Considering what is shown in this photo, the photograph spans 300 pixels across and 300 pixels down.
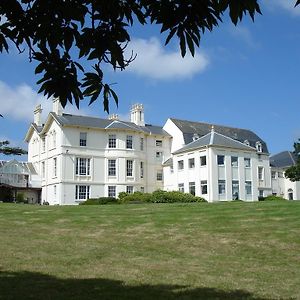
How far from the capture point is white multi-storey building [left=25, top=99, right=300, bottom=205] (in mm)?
53406

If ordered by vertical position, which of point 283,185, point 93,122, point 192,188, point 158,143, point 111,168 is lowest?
point 192,188

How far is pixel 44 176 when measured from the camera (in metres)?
57.2

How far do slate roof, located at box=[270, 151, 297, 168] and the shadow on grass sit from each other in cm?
6475

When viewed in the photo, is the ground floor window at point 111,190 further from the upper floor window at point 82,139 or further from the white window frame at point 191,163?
the white window frame at point 191,163

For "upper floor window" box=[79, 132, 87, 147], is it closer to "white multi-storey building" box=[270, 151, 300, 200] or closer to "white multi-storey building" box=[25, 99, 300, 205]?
"white multi-storey building" box=[25, 99, 300, 205]

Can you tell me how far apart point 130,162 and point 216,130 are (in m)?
14.0

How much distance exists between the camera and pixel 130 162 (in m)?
56.4

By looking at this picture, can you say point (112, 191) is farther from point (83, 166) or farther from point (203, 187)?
point (203, 187)

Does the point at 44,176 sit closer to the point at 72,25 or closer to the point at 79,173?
the point at 79,173

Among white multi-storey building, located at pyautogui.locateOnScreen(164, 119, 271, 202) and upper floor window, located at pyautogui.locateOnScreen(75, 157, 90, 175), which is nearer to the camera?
white multi-storey building, located at pyautogui.locateOnScreen(164, 119, 271, 202)

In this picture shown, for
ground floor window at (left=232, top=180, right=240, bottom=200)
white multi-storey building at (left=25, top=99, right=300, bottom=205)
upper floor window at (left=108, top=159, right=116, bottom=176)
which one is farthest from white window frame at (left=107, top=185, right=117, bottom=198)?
ground floor window at (left=232, top=180, right=240, bottom=200)

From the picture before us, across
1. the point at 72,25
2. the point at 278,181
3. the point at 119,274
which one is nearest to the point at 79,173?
the point at 278,181

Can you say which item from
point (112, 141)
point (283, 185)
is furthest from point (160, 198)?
point (283, 185)

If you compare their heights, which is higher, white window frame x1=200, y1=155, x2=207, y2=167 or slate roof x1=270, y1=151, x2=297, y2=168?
slate roof x1=270, y1=151, x2=297, y2=168
